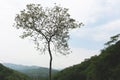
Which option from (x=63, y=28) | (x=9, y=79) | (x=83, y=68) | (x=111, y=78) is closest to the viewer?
(x=63, y=28)

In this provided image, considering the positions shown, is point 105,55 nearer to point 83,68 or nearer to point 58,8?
point 58,8

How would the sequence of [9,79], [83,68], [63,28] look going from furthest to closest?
[9,79] < [83,68] < [63,28]

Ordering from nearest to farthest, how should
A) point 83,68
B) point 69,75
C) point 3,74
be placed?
point 69,75 → point 83,68 → point 3,74

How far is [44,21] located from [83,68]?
63.8m

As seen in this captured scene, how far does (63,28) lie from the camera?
44812 millimetres

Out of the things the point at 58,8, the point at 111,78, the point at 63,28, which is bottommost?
the point at 111,78

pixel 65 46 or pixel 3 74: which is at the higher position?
pixel 3 74

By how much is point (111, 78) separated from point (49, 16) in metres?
23.5

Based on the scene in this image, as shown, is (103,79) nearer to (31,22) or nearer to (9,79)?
(31,22)

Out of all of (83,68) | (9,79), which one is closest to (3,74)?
(9,79)

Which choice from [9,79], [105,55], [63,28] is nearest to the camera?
[63,28]

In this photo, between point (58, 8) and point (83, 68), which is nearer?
point (58, 8)

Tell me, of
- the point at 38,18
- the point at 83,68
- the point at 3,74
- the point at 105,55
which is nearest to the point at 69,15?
the point at 38,18

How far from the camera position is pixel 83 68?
4178 inches
